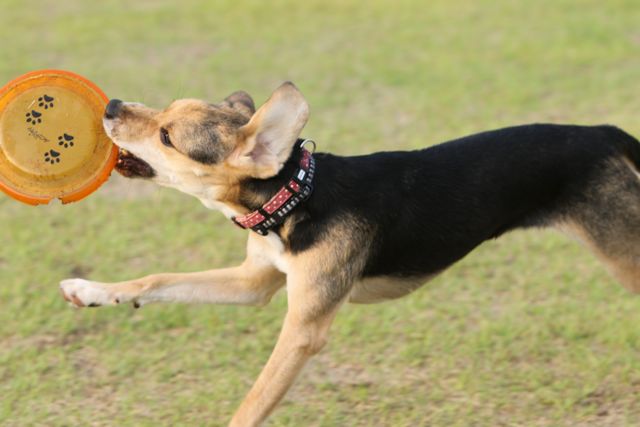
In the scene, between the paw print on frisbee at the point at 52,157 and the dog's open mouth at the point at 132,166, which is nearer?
the dog's open mouth at the point at 132,166

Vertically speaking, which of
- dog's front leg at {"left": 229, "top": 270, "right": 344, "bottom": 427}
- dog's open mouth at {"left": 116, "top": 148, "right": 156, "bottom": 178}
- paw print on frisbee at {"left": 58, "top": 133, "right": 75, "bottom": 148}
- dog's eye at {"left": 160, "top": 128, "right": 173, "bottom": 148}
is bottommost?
dog's front leg at {"left": 229, "top": 270, "right": 344, "bottom": 427}

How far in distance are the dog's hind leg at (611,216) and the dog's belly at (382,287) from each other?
0.80 meters

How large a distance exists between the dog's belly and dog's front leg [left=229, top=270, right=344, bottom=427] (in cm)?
31

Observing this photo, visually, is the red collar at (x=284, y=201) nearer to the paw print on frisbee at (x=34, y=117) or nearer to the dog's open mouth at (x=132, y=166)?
the dog's open mouth at (x=132, y=166)

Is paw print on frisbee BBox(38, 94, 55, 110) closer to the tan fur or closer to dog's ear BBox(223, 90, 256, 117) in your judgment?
dog's ear BBox(223, 90, 256, 117)

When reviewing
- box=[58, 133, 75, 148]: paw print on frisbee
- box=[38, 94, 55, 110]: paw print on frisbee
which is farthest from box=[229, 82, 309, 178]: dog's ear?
box=[38, 94, 55, 110]: paw print on frisbee

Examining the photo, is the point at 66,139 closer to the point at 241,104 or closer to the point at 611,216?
the point at 241,104

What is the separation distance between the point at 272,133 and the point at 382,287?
1.09 m

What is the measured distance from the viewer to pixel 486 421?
5.21 metres

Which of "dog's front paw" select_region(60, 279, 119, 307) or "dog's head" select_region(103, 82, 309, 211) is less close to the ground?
"dog's head" select_region(103, 82, 309, 211)

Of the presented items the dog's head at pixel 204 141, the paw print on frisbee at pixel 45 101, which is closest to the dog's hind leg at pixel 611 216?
the dog's head at pixel 204 141

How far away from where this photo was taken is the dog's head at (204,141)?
4531 mm

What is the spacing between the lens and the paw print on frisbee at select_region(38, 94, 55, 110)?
5074 mm

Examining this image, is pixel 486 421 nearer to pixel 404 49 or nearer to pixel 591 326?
pixel 591 326
